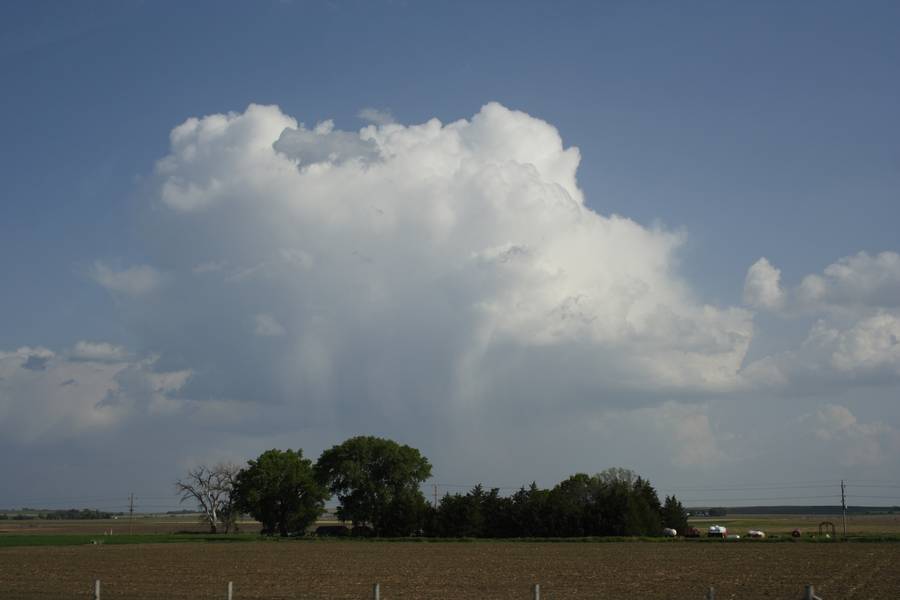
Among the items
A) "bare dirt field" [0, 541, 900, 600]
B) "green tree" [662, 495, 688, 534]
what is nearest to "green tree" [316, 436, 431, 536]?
"green tree" [662, 495, 688, 534]

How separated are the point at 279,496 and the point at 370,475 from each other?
43.5ft

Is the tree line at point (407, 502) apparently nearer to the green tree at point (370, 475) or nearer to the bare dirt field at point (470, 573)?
the green tree at point (370, 475)

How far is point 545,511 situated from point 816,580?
227 feet

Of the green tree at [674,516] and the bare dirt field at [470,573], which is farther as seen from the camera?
the green tree at [674,516]

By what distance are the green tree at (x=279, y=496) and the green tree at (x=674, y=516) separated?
48208 millimetres

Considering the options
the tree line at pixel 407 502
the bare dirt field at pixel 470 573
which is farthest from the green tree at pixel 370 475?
the bare dirt field at pixel 470 573

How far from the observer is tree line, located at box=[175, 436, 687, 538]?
10919 centimetres

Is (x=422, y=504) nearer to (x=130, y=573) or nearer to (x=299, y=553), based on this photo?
(x=299, y=553)

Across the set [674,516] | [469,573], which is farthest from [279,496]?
[469,573]

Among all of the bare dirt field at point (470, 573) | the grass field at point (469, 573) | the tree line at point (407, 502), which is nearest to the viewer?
the bare dirt field at point (470, 573)

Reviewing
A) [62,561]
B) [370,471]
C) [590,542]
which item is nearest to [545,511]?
[590,542]

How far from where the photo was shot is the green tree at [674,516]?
113250 millimetres

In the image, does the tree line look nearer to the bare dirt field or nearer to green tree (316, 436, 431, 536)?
green tree (316, 436, 431, 536)

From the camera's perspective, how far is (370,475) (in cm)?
12738
